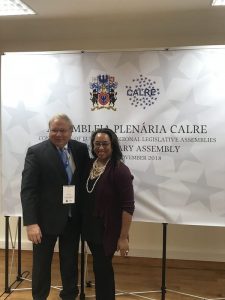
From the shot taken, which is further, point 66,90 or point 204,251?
point 204,251

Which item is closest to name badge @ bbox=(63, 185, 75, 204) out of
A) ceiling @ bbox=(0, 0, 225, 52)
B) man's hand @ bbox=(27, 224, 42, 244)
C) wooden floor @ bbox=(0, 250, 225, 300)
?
man's hand @ bbox=(27, 224, 42, 244)

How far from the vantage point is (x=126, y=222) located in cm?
227

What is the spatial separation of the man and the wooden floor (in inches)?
24.0

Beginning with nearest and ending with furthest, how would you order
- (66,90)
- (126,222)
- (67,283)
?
(126,222), (67,283), (66,90)

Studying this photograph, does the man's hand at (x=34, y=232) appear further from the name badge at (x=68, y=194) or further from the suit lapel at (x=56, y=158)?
the suit lapel at (x=56, y=158)

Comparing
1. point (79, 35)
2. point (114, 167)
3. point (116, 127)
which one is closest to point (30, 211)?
point (114, 167)

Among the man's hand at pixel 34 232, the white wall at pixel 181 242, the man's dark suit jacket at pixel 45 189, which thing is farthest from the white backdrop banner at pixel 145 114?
the white wall at pixel 181 242

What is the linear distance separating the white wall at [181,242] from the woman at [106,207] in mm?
1323

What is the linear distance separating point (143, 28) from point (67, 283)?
7.83 ft

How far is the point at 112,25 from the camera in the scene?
129 inches

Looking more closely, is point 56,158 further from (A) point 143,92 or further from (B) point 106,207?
(A) point 143,92

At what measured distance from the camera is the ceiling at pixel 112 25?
8.95 ft

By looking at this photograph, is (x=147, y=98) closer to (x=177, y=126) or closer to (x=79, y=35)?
(x=177, y=126)

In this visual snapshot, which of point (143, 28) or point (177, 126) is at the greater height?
point (143, 28)
